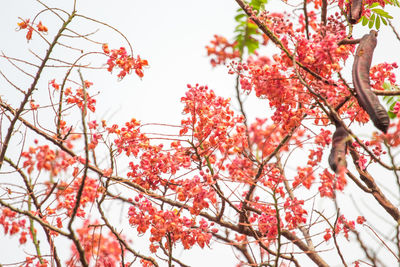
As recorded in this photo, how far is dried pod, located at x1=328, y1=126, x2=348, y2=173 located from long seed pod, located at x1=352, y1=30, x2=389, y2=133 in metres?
0.22

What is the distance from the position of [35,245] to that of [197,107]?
188cm

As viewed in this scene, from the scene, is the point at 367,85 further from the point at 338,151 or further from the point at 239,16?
the point at 239,16

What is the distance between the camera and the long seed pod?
9.94 ft

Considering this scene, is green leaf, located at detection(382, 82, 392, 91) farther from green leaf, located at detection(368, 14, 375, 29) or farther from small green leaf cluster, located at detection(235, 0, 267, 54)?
small green leaf cluster, located at detection(235, 0, 267, 54)

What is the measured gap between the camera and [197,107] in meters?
4.44

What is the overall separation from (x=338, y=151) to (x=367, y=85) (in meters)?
0.52

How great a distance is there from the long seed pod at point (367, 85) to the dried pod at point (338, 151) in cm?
22

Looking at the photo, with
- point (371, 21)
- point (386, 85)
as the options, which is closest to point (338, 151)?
→ point (386, 85)

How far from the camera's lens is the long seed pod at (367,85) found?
3.03 metres

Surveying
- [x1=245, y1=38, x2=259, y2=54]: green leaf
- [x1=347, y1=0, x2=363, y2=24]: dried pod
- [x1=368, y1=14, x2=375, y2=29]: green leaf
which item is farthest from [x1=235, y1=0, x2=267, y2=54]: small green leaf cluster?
[x1=368, y1=14, x2=375, y2=29]: green leaf

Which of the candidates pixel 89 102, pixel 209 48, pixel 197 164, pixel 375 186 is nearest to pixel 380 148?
pixel 375 186

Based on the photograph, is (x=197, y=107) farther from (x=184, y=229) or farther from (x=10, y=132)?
(x=10, y=132)

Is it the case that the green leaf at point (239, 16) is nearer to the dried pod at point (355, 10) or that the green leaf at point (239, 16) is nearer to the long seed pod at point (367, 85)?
the long seed pod at point (367, 85)

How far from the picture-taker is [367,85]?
323cm
